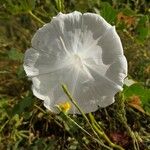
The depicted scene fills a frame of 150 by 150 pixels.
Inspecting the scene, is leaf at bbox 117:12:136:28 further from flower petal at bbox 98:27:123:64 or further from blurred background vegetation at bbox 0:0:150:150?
flower petal at bbox 98:27:123:64

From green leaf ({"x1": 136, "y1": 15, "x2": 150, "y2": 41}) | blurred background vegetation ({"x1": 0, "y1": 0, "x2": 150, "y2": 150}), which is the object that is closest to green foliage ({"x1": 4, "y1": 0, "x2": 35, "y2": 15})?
blurred background vegetation ({"x1": 0, "y1": 0, "x2": 150, "y2": 150})

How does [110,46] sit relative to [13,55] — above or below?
above

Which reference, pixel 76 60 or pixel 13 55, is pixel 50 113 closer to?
pixel 13 55

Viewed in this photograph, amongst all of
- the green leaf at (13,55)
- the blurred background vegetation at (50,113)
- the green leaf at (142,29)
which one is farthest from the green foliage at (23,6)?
the green leaf at (142,29)

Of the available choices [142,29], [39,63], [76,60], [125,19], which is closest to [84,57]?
[76,60]

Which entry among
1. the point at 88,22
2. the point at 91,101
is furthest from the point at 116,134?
the point at 88,22

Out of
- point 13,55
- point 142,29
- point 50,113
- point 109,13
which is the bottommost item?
point 50,113
